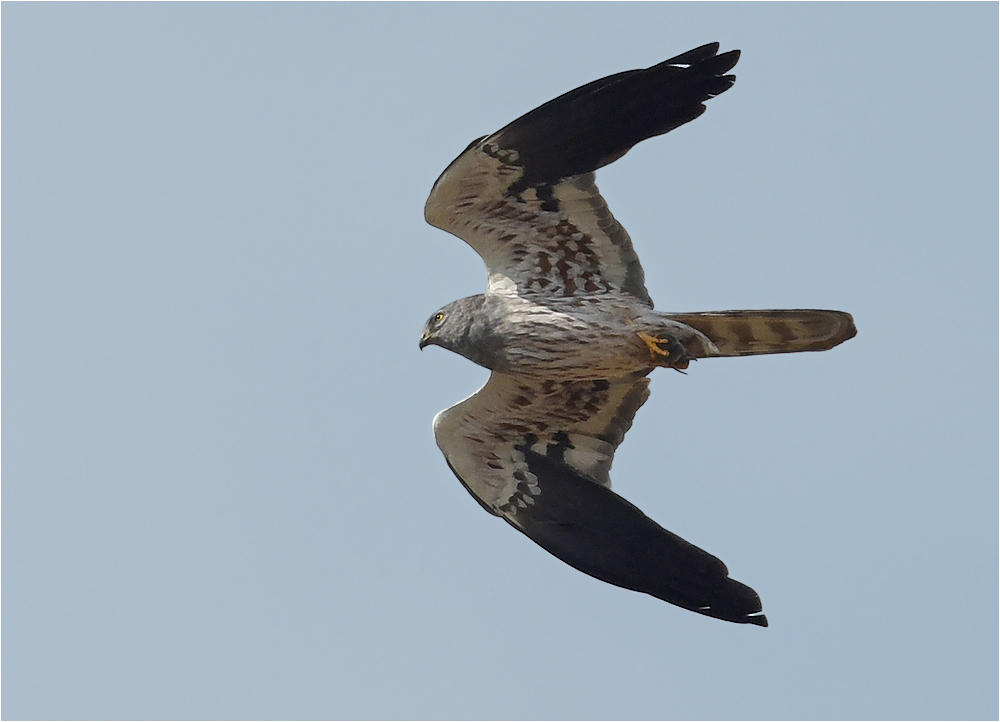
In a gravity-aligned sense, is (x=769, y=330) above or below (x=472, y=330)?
below

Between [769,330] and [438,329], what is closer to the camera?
[769,330]

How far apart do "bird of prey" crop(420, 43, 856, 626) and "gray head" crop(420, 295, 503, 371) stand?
1 cm

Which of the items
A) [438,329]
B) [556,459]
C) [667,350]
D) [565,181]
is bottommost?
[556,459]

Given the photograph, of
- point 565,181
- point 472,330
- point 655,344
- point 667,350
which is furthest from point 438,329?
point 667,350

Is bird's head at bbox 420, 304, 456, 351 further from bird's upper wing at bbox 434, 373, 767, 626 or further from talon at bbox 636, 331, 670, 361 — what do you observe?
talon at bbox 636, 331, 670, 361

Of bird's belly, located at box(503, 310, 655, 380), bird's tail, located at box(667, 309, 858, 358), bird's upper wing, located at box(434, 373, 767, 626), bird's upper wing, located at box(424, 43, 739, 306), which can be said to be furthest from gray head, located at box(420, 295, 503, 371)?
bird's tail, located at box(667, 309, 858, 358)

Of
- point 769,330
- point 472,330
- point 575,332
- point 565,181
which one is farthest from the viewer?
point 472,330

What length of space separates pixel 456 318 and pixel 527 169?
1.44 metres

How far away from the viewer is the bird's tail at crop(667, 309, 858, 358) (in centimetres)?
1037

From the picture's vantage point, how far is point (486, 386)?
11.7 m

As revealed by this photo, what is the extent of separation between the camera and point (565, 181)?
10.8m

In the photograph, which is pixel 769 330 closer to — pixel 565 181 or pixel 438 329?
pixel 565 181

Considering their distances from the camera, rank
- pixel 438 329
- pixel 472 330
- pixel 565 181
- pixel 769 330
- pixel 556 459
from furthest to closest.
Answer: pixel 556 459 → pixel 438 329 → pixel 472 330 → pixel 565 181 → pixel 769 330

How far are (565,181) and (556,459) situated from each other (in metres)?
2.58
